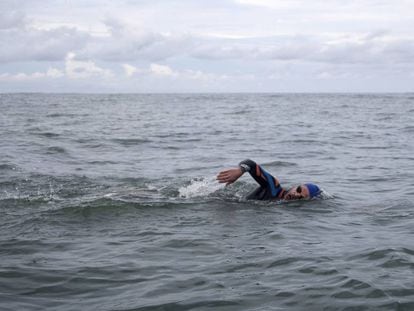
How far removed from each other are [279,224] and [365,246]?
5.59 ft

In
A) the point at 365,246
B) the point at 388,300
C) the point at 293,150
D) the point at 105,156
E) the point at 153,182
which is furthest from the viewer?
the point at 293,150

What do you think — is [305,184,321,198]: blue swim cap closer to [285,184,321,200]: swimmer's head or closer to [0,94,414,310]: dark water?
[285,184,321,200]: swimmer's head

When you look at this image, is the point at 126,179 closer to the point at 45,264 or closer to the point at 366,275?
the point at 45,264

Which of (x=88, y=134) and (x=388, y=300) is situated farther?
(x=88, y=134)

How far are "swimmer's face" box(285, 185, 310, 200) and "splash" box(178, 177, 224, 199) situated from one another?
1.72 meters

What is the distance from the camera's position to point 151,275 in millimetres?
6406

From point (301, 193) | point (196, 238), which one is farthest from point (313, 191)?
point (196, 238)

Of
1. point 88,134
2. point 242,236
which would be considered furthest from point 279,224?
point 88,134

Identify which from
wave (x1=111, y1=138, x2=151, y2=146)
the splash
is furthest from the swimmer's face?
wave (x1=111, y1=138, x2=151, y2=146)

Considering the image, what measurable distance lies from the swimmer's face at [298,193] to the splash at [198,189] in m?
1.72

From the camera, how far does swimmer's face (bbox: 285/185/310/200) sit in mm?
10686

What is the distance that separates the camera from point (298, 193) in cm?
1070

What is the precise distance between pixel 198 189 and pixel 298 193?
2249mm

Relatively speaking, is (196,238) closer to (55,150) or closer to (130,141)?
(55,150)
